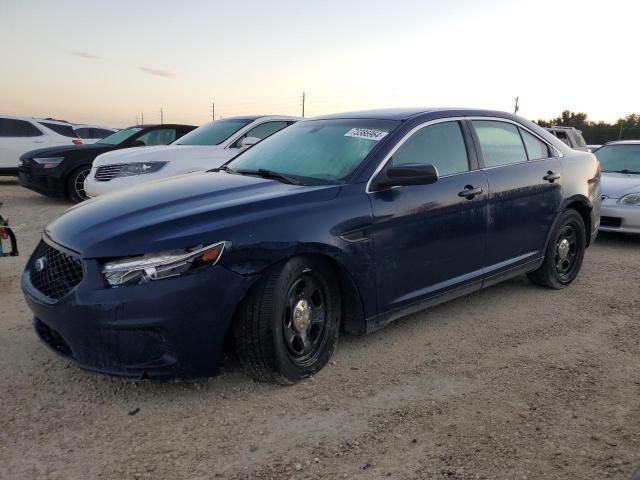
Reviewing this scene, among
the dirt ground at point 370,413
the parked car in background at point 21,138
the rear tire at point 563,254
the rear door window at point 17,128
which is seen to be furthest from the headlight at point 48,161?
the rear tire at point 563,254

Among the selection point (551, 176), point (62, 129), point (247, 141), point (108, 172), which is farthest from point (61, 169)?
point (551, 176)

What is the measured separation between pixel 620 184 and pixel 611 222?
63 cm

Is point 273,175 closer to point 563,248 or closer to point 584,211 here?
point 563,248

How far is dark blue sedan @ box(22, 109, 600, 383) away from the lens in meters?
2.84

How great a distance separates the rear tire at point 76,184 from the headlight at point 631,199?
28.4ft

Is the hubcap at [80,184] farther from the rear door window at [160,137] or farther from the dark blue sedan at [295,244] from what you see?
the dark blue sedan at [295,244]

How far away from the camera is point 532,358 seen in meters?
3.72

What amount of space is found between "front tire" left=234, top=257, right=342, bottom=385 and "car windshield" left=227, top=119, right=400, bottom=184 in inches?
27.9

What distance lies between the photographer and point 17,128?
13.0 m

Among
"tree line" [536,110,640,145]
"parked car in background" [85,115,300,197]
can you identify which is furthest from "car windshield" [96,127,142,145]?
"tree line" [536,110,640,145]

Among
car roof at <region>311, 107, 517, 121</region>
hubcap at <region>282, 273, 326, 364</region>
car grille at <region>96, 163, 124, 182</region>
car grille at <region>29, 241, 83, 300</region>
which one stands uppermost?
car roof at <region>311, 107, 517, 121</region>

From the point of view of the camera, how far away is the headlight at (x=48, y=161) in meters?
9.90

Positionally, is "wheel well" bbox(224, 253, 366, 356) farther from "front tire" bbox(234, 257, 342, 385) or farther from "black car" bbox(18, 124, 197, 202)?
"black car" bbox(18, 124, 197, 202)

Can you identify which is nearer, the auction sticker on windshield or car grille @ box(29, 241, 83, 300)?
car grille @ box(29, 241, 83, 300)
